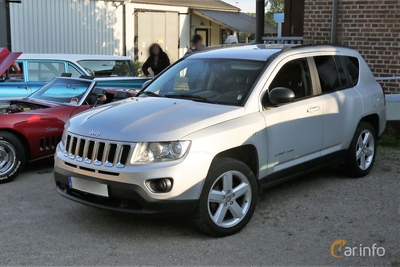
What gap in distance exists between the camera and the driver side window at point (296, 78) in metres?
5.23

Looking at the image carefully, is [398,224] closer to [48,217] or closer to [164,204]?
[164,204]

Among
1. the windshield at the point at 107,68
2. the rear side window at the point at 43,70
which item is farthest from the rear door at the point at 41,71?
the windshield at the point at 107,68

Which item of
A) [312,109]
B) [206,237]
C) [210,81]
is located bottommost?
[206,237]

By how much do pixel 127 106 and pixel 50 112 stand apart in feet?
7.80

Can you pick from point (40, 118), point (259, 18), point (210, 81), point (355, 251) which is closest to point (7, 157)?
point (40, 118)

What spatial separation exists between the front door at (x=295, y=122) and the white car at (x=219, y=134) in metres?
0.01

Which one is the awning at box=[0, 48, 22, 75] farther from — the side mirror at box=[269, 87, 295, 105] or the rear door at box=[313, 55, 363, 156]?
A: the rear door at box=[313, 55, 363, 156]

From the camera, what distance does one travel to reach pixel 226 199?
4.45m

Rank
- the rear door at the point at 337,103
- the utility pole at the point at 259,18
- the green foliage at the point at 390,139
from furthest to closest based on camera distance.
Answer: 1. the utility pole at the point at 259,18
2. the green foliage at the point at 390,139
3. the rear door at the point at 337,103

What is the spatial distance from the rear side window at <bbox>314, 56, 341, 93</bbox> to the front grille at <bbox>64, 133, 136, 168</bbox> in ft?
8.93

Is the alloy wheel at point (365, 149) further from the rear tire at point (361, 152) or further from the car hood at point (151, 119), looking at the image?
the car hood at point (151, 119)

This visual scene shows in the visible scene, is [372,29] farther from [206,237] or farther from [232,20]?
[232,20]

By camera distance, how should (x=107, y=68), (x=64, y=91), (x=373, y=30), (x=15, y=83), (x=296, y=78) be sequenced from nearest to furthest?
(x=296, y=78) < (x=64, y=91) < (x=373, y=30) < (x=15, y=83) < (x=107, y=68)

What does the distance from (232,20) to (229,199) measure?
23302 mm
